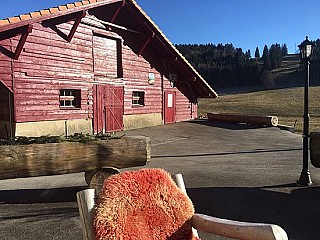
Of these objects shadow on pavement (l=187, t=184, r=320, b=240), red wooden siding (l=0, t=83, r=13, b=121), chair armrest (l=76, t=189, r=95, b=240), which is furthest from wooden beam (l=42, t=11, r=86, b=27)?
chair armrest (l=76, t=189, r=95, b=240)

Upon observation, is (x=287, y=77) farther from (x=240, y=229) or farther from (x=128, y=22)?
(x=240, y=229)

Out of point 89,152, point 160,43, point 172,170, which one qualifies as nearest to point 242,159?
point 172,170

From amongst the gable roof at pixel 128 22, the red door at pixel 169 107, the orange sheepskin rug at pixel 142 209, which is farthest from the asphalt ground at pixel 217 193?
the red door at pixel 169 107

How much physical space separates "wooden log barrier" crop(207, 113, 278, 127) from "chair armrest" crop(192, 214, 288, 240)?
1648 centimetres

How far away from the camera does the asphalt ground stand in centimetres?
432

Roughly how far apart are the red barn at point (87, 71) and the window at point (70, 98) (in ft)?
0.15

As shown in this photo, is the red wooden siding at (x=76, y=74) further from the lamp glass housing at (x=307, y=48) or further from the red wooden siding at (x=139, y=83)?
the lamp glass housing at (x=307, y=48)

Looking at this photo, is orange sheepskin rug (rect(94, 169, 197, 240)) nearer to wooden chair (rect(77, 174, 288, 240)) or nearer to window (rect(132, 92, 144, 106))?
wooden chair (rect(77, 174, 288, 240))

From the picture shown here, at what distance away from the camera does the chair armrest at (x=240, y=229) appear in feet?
6.13

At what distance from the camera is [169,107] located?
1938 cm

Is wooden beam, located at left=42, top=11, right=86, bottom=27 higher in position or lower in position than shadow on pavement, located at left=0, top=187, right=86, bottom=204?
higher

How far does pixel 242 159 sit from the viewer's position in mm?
9375

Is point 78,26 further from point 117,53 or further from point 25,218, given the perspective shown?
point 25,218

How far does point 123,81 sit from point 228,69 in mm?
77450
